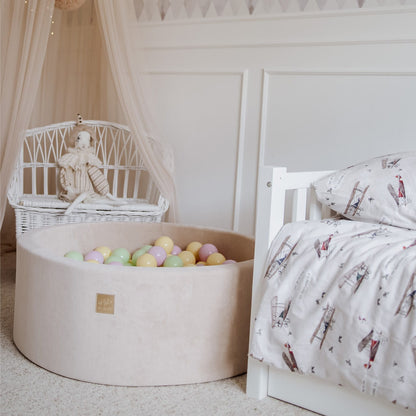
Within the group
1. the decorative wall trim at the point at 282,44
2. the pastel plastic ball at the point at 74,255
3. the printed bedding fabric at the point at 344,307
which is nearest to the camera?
the printed bedding fabric at the point at 344,307

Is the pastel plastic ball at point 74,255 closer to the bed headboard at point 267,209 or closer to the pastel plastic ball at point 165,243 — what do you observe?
the pastel plastic ball at point 165,243

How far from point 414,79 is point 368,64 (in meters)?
0.21

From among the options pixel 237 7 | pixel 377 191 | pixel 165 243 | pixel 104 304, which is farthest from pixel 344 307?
pixel 237 7

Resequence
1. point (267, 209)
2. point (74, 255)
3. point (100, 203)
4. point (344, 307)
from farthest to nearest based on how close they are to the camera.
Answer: point (100, 203) → point (74, 255) → point (267, 209) → point (344, 307)

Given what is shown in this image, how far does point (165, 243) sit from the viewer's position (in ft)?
7.59

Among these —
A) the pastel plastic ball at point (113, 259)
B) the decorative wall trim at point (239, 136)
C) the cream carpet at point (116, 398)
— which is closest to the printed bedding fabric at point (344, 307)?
the cream carpet at point (116, 398)

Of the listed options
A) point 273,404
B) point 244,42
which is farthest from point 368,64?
point 273,404

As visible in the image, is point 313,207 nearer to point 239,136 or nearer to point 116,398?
point 116,398

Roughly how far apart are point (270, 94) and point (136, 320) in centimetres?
155

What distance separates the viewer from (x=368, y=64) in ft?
8.24

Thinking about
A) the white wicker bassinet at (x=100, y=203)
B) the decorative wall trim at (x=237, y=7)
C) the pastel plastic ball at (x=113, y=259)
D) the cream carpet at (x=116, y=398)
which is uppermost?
the decorative wall trim at (x=237, y=7)

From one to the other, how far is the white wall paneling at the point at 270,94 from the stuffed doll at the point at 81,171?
1.26 ft

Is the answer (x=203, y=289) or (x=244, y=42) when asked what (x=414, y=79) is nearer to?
(x=244, y=42)

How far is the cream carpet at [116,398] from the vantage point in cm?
147
